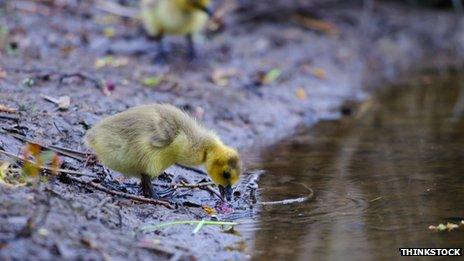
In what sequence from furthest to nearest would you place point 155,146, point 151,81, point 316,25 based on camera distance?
point 316,25 < point 151,81 < point 155,146

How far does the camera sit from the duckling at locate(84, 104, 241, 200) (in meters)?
5.53

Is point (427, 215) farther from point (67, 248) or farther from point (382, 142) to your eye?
point (382, 142)

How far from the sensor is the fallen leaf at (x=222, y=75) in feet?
32.6

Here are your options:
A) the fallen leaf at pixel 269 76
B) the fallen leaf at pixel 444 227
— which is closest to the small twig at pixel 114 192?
the fallen leaf at pixel 444 227

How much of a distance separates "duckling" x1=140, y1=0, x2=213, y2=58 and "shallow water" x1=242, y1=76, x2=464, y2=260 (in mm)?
2488

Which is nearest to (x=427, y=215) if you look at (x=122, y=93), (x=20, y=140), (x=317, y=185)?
(x=317, y=185)

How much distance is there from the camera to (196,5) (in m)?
10.7

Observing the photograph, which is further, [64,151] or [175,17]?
[175,17]

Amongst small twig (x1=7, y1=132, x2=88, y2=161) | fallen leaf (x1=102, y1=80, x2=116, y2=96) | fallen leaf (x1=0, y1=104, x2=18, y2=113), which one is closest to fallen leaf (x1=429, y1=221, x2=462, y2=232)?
small twig (x1=7, y1=132, x2=88, y2=161)

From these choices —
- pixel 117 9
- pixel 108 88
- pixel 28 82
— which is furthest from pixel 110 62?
pixel 117 9

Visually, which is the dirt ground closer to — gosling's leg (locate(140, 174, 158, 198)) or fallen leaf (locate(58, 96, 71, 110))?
fallen leaf (locate(58, 96, 71, 110))

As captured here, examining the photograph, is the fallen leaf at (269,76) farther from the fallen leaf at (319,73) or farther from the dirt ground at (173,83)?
the fallen leaf at (319,73)

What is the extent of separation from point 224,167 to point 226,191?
185 millimetres

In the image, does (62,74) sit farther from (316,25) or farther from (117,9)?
(316,25)
